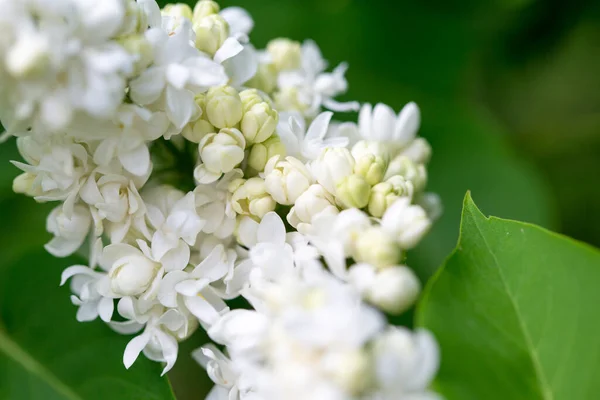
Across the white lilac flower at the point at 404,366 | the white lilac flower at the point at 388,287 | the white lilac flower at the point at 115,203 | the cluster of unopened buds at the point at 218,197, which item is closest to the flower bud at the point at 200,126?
the cluster of unopened buds at the point at 218,197

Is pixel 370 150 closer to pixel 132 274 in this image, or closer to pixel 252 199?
pixel 252 199

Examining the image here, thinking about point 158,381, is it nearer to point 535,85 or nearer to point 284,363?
point 284,363

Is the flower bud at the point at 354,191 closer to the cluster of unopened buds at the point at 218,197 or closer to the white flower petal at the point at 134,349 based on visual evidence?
the cluster of unopened buds at the point at 218,197

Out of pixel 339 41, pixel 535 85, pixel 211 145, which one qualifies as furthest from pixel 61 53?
pixel 535 85

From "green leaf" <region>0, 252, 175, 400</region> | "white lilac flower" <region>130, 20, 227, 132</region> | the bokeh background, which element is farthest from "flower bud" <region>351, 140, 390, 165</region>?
the bokeh background

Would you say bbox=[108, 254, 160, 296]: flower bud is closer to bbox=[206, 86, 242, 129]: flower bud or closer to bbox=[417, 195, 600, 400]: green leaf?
bbox=[206, 86, 242, 129]: flower bud

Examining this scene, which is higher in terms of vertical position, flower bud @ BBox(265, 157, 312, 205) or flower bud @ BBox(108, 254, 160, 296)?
flower bud @ BBox(265, 157, 312, 205)
